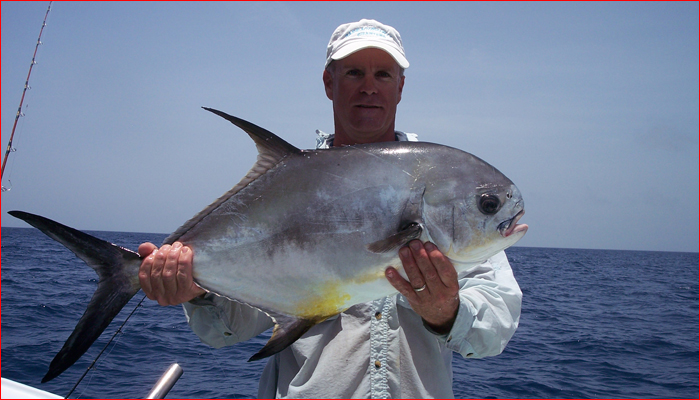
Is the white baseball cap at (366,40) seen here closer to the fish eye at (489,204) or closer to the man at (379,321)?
the man at (379,321)

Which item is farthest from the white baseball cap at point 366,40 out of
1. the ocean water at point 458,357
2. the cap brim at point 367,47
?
the ocean water at point 458,357

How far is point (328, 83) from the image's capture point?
3.19 metres

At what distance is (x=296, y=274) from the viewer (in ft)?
6.58

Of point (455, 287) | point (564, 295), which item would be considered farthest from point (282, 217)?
point (564, 295)

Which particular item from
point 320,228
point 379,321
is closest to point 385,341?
point 379,321

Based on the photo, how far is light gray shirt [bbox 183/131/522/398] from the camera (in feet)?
7.32

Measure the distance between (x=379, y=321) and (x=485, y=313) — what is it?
509 millimetres

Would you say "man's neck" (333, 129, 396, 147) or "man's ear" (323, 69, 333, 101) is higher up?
"man's ear" (323, 69, 333, 101)

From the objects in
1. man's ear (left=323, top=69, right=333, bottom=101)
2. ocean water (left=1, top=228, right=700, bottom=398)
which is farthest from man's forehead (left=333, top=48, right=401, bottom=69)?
ocean water (left=1, top=228, right=700, bottom=398)

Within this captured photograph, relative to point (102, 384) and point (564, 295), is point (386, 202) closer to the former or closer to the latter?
point (102, 384)

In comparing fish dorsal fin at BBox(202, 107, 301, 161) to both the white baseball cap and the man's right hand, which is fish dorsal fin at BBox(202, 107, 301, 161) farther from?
the white baseball cap

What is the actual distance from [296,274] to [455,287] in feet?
2.22

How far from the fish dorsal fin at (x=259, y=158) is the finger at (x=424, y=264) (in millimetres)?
655

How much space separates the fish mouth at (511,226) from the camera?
1.99m
